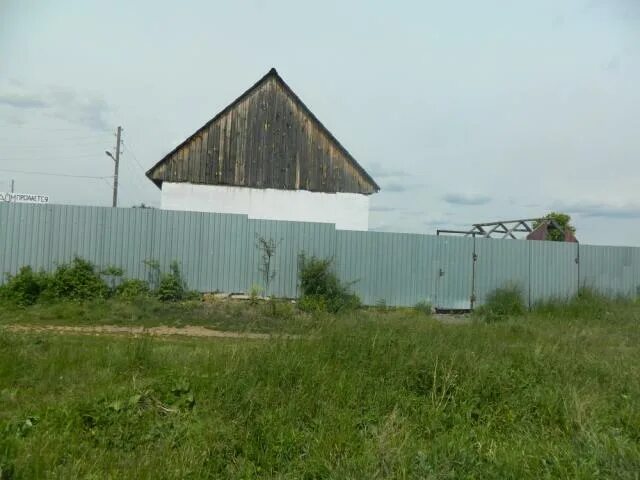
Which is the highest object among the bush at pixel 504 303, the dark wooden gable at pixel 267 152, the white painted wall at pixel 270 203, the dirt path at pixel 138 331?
the dark wooden gable at pixel 267 152

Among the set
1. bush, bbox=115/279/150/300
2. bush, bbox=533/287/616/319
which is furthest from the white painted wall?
bush, bbox=533/287/616/319

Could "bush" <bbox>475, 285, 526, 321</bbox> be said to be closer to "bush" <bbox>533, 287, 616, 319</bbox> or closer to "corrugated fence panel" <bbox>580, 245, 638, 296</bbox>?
"bush" <bbox>533, 287, 616, 319</bbox>

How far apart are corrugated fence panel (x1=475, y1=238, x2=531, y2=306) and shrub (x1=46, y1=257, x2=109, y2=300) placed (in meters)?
9.66

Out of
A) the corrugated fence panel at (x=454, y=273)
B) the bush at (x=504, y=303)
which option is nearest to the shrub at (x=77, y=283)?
the corrugated fence panel at (x=454, y=273)

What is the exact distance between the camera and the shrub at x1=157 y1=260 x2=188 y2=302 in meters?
13.2

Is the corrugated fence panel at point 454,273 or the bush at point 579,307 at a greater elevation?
the corrugated fence panel at point 454,273

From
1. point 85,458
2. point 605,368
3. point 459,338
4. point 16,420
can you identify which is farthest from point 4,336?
point 605,368

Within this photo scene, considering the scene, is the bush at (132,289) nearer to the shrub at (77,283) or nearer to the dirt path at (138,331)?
the shrub at (77,283)

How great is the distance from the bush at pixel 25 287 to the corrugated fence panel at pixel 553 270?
12.5 meters

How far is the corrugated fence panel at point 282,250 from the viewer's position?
1406 centimetres

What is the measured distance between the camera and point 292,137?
19.2 meters

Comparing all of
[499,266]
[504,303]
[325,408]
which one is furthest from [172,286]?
[325,408]

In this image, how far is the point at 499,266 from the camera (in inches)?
602

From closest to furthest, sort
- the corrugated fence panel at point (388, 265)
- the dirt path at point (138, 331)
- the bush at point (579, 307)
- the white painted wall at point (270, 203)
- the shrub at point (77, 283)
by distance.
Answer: the dirt path at point (138, 331) < the shrub at point (77, 283) < the bush at point (579, 307) < the corrugated fence panel at point (388, 265) < the white painted wall at point (270, 203)
